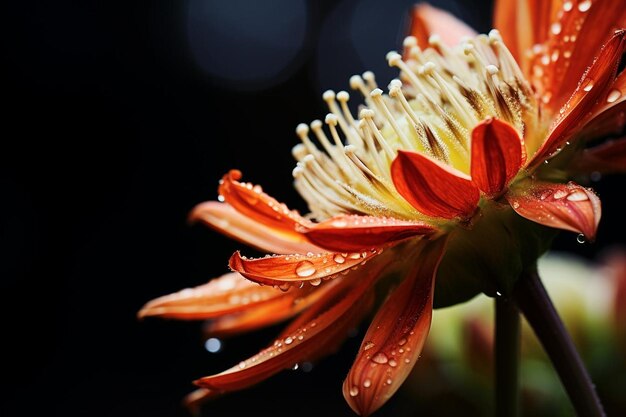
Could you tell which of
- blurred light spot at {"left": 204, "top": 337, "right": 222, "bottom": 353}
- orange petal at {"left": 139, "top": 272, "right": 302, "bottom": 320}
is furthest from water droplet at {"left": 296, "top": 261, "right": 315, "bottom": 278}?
blurred light spot at {"left": 204, "top": 337, "right": 222, "bottom": 353}

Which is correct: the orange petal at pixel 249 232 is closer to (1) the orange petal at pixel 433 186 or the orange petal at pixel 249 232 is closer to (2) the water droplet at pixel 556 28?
(1) the orange petal at pixel 433 186

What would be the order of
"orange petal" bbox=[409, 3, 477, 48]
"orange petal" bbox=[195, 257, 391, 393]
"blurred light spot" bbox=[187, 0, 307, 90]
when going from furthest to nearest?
"blurred light spot" bbox=[187, 0, 307, 90] → "orange petal" bbox=[409, 3, 477, 48] → "orange petal" bbox=[195, 257, 391, 393]

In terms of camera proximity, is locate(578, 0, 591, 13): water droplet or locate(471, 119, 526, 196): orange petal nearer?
locate(471, 119, 526, 196): orange petal

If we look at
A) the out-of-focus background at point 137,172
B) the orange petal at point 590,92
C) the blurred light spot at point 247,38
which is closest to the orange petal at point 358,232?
the orange petal at point 590,92

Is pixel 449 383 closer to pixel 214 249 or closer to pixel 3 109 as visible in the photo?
pixel 214 249

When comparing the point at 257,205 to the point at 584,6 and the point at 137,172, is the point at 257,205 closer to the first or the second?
the point at 584,6

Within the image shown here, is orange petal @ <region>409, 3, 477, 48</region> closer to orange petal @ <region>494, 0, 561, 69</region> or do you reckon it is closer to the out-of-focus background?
orange petal @ <region>494, 0, 561, 69</region>
